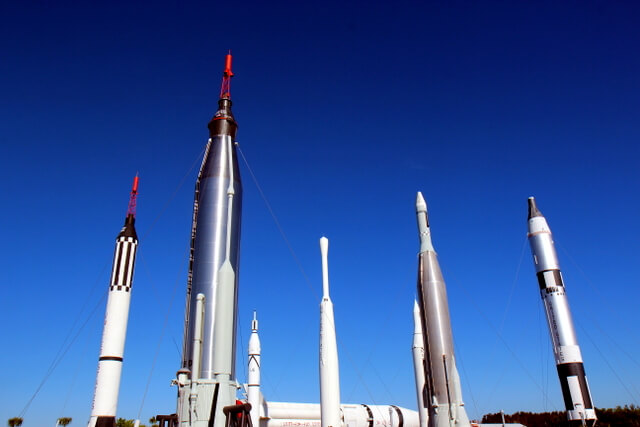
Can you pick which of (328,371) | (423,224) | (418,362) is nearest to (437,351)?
(328,371)

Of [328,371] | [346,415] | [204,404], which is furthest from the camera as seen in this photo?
[346,415]

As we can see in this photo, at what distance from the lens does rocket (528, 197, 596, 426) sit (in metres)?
20.8

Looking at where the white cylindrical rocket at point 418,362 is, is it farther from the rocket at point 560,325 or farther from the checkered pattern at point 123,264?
the checkered pattern at point 123,264

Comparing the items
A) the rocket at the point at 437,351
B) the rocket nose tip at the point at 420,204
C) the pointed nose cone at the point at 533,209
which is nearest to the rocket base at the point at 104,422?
the rocket at the point at 437,351

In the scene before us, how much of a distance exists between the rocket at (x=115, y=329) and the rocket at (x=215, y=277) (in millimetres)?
4173

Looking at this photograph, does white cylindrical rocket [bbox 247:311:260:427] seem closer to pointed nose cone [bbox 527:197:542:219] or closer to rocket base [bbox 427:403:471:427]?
rocket base [bbox 427:403:471:427]

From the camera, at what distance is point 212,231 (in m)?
19.2

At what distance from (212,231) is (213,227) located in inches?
7.3

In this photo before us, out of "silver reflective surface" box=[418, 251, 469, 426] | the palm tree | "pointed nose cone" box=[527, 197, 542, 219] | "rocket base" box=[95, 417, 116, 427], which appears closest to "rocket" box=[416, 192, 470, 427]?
"silver reflective surface" box=[418, 251, 469, 426]

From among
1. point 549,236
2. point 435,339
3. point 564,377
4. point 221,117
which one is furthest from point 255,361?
point 549,236

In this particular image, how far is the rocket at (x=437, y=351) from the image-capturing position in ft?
55.7

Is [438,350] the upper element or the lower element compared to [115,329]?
lower

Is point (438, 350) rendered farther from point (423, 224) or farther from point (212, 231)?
point (212, 231)

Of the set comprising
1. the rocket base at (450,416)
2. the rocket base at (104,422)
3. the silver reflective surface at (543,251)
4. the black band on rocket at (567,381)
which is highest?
the silver reflective surface at (543,251)
